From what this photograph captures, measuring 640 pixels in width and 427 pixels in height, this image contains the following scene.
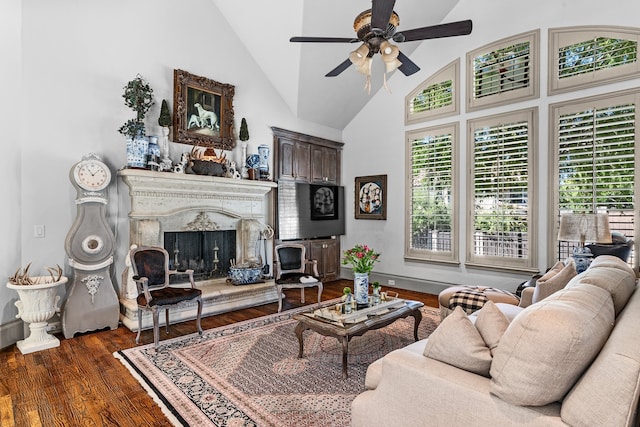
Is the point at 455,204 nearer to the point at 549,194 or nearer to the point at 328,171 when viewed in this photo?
the point at 549,194

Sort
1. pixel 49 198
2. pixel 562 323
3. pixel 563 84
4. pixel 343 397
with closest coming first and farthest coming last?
pixel 562 323 < pixel 343 397 < pixel 49 198 < pixel 563 84

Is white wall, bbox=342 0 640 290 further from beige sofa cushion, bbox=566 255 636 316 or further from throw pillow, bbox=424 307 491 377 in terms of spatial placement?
throw pillow, bbox=424 307 491 377

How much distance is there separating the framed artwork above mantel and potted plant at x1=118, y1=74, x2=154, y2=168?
549 millimetres

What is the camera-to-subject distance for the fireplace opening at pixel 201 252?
503 centimetres

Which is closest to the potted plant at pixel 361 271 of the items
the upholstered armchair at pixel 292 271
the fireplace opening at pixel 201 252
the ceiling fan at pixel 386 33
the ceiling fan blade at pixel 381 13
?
the upholstered armchair at pixel 292 271

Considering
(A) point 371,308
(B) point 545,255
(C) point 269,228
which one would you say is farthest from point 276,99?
(B) point 545,255

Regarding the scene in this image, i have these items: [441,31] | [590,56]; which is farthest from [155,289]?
[590,56]

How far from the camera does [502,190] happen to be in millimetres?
5250

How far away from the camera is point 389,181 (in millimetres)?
6574

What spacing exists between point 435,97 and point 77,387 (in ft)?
19.9

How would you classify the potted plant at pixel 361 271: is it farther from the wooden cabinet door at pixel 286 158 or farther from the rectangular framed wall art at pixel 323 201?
the rectangular framed wall art at pixel 323 201

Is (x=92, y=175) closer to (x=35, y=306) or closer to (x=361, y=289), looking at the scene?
(x=35, y=306)

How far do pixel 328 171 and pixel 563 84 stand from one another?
156 inches

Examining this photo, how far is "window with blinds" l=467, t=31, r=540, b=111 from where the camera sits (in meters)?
5.01
